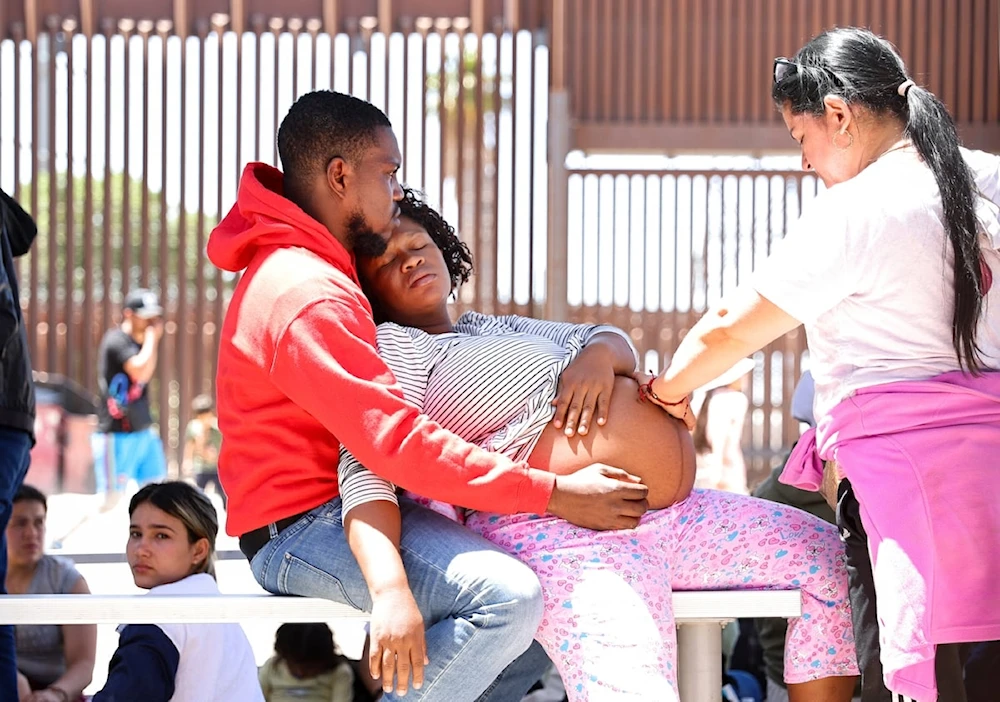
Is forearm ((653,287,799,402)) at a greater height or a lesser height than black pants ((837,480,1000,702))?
greater

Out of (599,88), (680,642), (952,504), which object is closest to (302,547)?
(680,642)

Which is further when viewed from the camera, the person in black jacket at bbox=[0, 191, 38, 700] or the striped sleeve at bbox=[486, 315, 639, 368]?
the person in black jacket at bbox=[0, 191, 38, 700]

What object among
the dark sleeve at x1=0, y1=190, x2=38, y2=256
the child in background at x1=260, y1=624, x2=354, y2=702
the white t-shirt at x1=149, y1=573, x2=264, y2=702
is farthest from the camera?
the child in background at x1=260, y1=624, x2=354, y2=702

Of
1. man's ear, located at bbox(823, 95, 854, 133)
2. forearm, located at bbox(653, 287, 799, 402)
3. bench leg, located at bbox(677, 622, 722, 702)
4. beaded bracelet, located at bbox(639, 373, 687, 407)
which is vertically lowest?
bench leg, located at bbox(677, 622, 722, 702)

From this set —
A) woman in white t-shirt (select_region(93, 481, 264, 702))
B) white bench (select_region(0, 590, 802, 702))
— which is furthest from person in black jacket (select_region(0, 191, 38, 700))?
white bench (select_region(0, 590, 802, 702))

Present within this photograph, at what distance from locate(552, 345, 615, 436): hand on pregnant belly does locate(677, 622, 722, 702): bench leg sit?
0.46 meters

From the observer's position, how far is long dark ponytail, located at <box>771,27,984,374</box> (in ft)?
7.63

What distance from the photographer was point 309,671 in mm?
4109

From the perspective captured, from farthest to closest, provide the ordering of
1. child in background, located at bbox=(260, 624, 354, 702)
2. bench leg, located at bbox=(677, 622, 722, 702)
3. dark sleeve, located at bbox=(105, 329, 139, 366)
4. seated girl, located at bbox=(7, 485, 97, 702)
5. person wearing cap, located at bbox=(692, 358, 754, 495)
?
dark sleeve, located at bbox=(105, 329, 139, 366), person wearing cap, located at bbox=(692, 358, 754, 495), child in background, located at bbox=(260, 624, 354, 702), seated girl, located at bbox=(7, 485, 97, 702), bench leg, located at bbox=(677, 622, 722, 702)

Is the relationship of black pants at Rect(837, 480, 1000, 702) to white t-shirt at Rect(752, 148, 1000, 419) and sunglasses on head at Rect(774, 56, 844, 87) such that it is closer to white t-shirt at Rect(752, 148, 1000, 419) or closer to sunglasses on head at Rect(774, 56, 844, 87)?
white t-shirt at Rect(752, 148, 1000, 419)

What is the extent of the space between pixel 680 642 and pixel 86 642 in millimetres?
2013

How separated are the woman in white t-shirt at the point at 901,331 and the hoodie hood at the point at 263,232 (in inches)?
28.9

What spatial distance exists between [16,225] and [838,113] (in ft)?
6.87

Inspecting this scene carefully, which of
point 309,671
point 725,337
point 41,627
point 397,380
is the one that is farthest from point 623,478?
point 41,627
